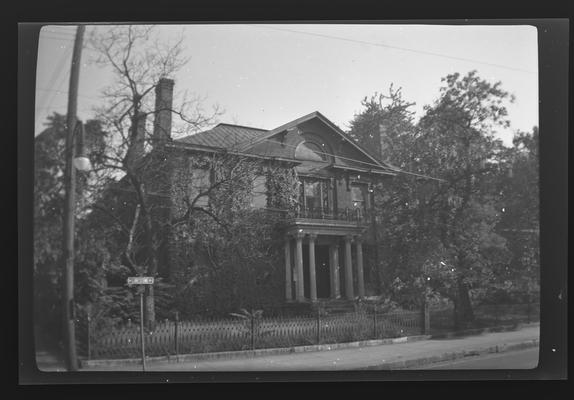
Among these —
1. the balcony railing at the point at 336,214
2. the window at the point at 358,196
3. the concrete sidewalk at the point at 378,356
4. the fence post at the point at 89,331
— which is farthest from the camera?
the window at the point at 358,196

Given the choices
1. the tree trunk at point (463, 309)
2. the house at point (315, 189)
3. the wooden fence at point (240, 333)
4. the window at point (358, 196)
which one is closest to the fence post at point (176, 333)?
the wooden fence at point (240, 333)

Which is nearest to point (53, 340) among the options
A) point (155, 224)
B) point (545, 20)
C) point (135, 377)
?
point (135, 377)

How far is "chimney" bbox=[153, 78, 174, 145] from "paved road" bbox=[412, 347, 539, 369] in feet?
9.99

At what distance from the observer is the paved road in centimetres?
491

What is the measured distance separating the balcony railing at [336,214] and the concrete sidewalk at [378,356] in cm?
114

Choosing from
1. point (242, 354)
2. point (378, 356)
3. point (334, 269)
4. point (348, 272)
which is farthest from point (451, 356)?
point (242, 354)

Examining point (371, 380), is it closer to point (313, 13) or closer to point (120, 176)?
point (120, 176)

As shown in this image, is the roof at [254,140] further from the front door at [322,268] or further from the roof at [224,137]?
the front door at [322,268]

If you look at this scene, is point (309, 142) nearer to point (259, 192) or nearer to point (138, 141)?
point (259, 192)

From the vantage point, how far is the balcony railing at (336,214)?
4965mm

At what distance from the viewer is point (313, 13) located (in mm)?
4867

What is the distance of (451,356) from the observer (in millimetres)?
4949

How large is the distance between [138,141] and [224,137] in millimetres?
735

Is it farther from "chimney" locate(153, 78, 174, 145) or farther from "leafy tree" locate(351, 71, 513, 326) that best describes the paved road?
"chimney" locate(153, 78, 174, 145)
